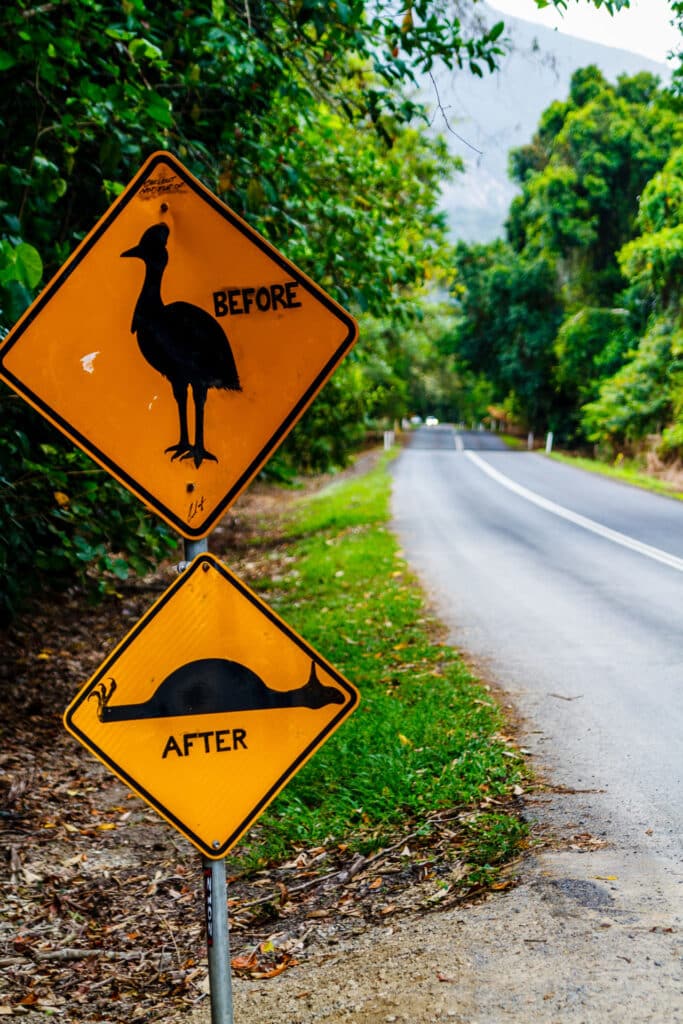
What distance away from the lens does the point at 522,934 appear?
3.66 metres

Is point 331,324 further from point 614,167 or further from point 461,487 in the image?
point 614,167

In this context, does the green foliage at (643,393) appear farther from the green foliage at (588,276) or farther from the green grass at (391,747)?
the green grass at (391,747)

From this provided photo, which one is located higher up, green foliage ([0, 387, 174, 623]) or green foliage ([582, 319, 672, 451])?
green foliage ([582, 319, 672, 451])

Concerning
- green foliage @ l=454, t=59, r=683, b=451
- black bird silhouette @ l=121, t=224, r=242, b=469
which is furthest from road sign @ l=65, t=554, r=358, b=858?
green foliage @ l=454, t=59, r=683, b=451

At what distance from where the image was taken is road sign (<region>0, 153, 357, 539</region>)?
273cm

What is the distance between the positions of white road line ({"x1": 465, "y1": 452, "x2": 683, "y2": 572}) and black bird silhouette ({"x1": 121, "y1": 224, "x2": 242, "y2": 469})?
10.0 meters

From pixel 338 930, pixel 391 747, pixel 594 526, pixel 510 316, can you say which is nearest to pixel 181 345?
pixel 338 930

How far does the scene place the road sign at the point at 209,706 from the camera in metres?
2.70

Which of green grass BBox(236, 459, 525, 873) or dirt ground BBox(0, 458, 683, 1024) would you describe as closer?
dirt ground BBox(0, 458, 683, 1024)

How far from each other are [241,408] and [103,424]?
1.30 ft

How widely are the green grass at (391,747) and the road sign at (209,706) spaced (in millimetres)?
2035

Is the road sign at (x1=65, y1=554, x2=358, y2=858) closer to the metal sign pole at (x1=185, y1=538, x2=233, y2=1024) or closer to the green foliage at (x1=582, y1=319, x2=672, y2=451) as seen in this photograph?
the metal sign pole at (x1=185, y1=538, x2=233, y2=1024)

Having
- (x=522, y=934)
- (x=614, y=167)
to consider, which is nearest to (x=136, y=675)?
(x=522, y=934)

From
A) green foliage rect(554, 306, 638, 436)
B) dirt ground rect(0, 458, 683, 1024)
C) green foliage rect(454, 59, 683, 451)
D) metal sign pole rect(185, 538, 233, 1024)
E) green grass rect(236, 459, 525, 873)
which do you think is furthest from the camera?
green foliage rect(554, 306, 638, 436)
